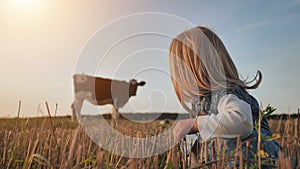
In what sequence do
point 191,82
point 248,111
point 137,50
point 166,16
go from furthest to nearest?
point 137,50, point 166,16, point 191,82, point 248,111

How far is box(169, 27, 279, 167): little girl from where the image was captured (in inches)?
75.7

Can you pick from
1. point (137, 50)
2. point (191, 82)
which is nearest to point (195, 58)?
point (191, 82)

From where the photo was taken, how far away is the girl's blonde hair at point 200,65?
219 centimetres

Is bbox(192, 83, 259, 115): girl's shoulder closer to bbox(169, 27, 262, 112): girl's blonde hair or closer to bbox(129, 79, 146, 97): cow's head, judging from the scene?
bbox(169, 27, 262, 112): girl's blonde hair

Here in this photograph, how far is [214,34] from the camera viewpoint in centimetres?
248

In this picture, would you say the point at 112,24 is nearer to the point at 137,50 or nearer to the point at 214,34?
the point at 137,50

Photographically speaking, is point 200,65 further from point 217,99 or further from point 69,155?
point 69,155

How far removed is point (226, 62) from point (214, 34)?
0.28 metres

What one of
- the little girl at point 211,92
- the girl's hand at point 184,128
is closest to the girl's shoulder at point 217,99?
the little girl at point 211,92

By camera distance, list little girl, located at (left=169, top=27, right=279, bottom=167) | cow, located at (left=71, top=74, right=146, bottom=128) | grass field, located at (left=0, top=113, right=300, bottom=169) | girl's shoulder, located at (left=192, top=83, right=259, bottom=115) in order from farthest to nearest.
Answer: cow, located at (left=71, top=74, right=146, bottom=128)
girl's shoulder, located at (left=192, top=83, right=259, bottom=115)
little girl, located at (left=169, top=27, right=279, bottom=167)
grass field, located at (left=0, top=113, right=300, bottom=169)

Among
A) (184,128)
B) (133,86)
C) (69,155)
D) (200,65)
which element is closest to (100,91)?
(133,86)

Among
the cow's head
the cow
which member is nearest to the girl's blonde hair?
the cow

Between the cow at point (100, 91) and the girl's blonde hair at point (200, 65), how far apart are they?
49.4ft

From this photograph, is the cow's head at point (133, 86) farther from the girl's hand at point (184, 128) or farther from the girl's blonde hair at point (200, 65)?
the girl's hand at point (184, 128)
